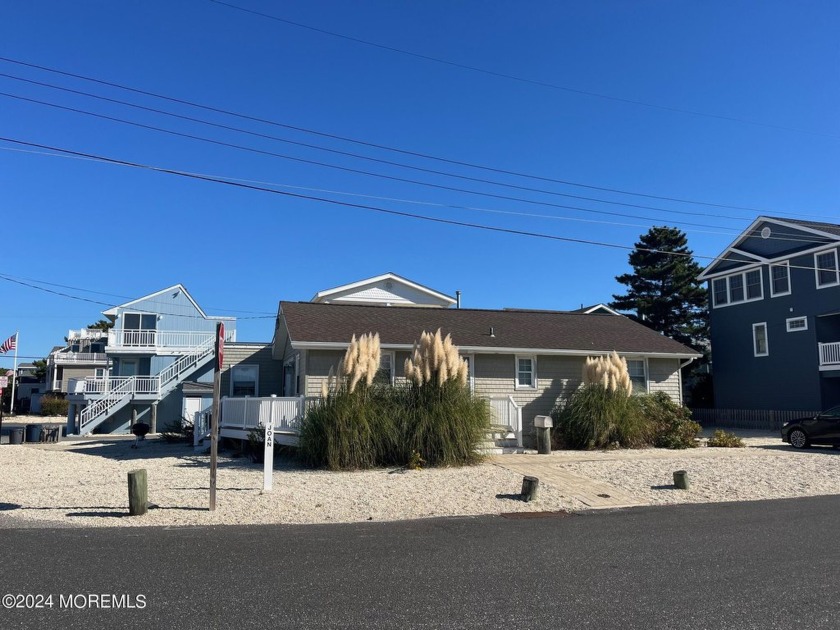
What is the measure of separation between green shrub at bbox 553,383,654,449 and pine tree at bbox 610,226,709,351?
1182 inches

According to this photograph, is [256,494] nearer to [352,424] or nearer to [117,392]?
[352,424]

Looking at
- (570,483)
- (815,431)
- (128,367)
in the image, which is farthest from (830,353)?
(128,367)

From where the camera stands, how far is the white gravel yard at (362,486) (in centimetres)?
1082

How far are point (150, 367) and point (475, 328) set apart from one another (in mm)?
22349

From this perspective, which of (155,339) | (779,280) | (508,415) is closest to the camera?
(508,415)

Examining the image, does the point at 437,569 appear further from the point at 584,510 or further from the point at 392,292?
the point at 392,292

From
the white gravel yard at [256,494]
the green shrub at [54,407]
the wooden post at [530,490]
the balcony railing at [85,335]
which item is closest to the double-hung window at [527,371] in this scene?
the white gravel yard at [256,494]

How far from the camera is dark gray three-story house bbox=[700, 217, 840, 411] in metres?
31.4

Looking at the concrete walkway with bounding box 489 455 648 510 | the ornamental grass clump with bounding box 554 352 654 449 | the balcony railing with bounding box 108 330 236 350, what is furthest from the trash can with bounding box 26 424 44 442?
the ornamental grass clump with bounding box 554 352 654 449

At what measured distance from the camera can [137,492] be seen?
1040cm

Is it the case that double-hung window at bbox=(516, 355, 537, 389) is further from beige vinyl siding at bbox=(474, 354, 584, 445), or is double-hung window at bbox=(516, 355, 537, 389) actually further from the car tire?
the car tire

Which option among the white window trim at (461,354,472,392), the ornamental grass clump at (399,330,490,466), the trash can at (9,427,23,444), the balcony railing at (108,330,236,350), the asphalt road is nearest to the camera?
the asphalt road

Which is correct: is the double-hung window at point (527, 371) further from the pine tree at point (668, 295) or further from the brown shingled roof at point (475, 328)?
the pine tree at point (668, 295)

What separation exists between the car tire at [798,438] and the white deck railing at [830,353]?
1200 cm
